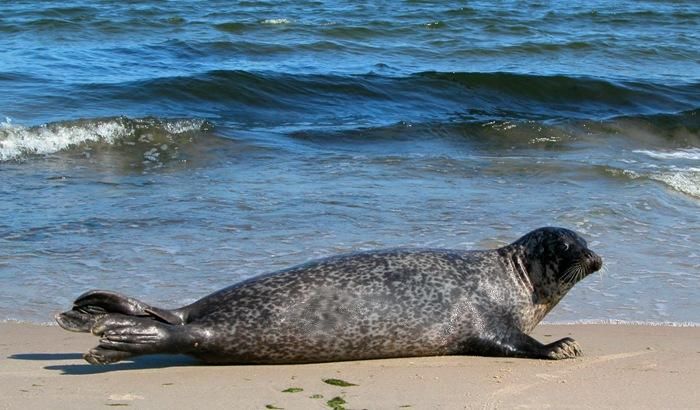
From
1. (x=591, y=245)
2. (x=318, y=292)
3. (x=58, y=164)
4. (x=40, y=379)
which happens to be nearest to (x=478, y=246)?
(x=591, y=245)

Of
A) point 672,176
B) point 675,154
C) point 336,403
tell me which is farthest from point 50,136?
point 336,403

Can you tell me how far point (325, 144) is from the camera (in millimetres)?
12164

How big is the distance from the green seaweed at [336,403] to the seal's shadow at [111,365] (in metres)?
0.89

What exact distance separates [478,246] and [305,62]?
1089cm

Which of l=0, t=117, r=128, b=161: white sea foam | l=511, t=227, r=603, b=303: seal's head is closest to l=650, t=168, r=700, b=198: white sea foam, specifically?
l=511, t=227, r=603, b=303: seal's head

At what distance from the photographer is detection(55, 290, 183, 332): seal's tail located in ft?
16.5

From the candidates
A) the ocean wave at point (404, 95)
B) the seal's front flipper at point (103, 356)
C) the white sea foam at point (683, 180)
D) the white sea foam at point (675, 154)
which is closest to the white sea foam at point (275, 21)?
the ocean wave at point (404, 95)

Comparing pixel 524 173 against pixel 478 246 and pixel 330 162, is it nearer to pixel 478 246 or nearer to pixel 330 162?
pixel 330 162

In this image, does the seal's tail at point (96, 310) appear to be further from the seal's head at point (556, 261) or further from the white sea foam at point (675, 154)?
the white sea foam at point (675, 154)

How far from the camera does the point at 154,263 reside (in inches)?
280

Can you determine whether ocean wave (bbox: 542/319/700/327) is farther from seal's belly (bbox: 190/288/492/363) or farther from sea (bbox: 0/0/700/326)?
seal's belly (bbox: 190/288/492/363)

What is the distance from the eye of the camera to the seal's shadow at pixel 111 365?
4961 mm

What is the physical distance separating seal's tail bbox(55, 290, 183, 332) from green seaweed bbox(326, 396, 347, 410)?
980mm

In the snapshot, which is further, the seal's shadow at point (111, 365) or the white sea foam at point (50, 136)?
the white sea foam at point (50, 136)
